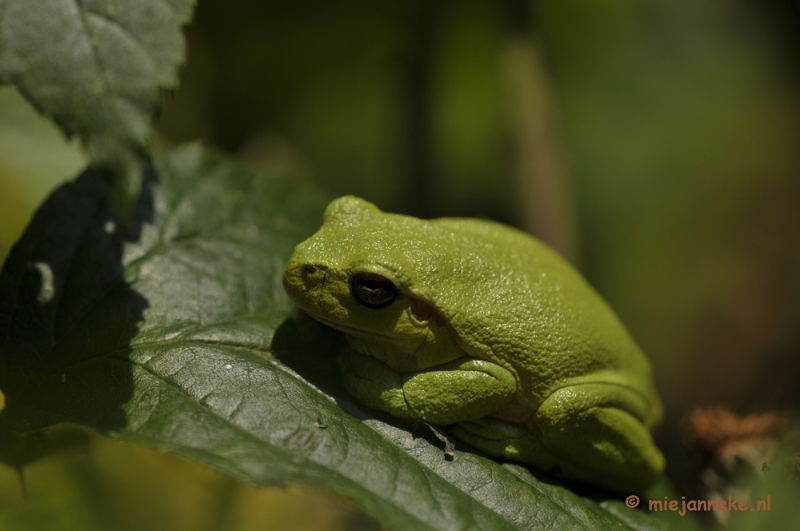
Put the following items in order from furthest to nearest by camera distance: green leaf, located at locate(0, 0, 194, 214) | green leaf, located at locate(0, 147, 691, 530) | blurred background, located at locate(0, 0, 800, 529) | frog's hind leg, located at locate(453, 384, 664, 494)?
1. blurred background, located at locate(0, 0, 800, 529)
2. frog's hind leg, located at locate(453, 384, 664, 494)
3. green leaf, located at locate(0, 147, 691, 530)
4. green leaf, located at locate(0, 0, 194, 214)

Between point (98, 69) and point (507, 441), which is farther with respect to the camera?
point (507, 441)

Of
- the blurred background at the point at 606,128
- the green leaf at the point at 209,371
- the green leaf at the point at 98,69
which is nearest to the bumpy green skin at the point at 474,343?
the green leaf at the point at 209,371

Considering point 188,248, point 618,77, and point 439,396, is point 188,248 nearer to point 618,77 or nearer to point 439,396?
point 439,396

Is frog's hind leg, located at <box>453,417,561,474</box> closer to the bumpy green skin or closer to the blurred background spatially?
the bumpy green skin

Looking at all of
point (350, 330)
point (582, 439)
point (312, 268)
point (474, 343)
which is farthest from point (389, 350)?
point (582, 439)

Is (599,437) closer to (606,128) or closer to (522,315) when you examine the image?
(522,315)

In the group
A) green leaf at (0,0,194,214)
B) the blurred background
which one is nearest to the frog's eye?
green leaf at (0,0,194,214)
